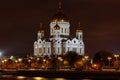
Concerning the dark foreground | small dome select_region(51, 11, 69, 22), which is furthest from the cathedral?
the dark foreground

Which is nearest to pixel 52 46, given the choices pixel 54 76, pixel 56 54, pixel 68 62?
pixel 56 54

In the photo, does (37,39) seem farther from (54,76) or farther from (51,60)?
(54,76)

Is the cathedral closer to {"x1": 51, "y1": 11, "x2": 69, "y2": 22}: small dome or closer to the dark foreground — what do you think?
{"x1": 51, "y1": 11, "x2": 69, "y2": 22}: small dome

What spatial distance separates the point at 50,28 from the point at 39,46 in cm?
512

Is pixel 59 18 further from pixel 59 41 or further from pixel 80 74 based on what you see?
pixel 80 74

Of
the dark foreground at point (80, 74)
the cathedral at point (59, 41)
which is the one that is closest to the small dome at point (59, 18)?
the cathedral at point (59, 41)

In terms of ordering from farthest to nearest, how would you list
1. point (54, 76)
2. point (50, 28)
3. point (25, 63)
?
point (50, 28), point (25, 63), point (54, 76)

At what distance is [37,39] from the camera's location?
116 m

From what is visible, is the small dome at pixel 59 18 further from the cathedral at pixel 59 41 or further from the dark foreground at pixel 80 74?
the dark foreground at pixel 80 74

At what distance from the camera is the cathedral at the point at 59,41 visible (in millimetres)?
108025

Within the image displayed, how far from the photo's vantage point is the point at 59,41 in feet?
355

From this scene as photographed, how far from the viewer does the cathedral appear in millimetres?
108025

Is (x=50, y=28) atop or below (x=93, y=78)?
atop

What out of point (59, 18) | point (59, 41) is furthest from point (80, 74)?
point (59, 18)
